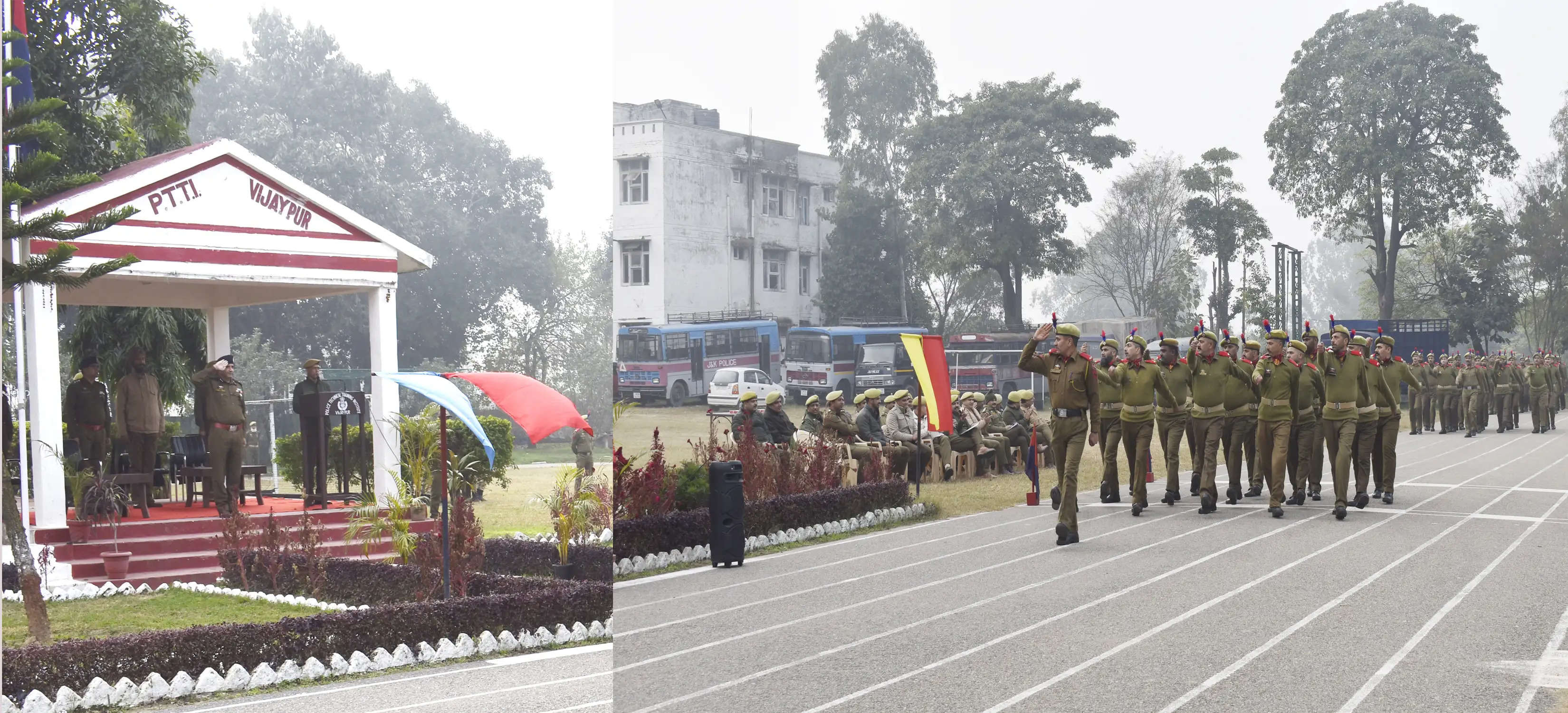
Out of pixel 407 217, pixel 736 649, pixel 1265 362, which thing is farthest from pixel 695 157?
pixel 407 217

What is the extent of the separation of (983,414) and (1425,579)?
8.47 m

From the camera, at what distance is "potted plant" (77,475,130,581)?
10500mm

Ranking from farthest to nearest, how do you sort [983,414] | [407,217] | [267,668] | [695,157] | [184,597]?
[407,217], [983,414], [184,597], [267,668], [695,157]

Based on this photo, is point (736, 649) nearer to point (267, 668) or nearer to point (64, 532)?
point (267, 668)

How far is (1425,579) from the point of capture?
23.4ft

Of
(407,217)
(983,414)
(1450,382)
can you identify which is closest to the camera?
(983,414)

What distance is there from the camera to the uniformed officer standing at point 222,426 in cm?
1191

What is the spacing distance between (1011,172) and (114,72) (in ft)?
32.9

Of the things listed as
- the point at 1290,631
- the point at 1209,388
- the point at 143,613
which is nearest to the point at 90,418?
the point at 143,613

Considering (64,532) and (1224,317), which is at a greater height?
(1224,317)

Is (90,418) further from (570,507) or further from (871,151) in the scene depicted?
(871,151)

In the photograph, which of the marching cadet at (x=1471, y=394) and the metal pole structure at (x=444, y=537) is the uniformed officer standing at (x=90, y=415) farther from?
the marching cadet at (x=1471, y=394)

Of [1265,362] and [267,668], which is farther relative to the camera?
[1265,362]

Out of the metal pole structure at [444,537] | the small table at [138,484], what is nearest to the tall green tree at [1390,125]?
the metal pole structure at [444,537]
